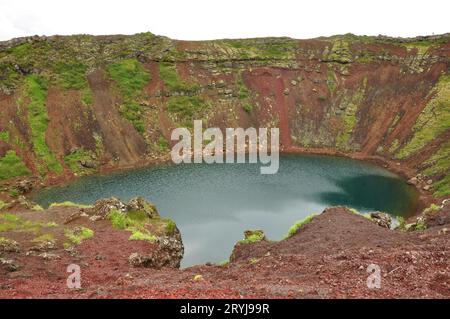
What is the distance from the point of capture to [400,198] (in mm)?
59375

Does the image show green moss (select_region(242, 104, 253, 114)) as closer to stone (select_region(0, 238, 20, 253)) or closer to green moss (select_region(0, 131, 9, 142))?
green moss (select_region(0, 131, 9, 142))

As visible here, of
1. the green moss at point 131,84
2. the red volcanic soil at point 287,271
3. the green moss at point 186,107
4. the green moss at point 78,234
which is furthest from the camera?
the green moss at point 186,107

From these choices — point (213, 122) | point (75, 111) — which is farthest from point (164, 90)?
point (75, 111)

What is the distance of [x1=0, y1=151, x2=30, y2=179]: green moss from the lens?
65250 mm

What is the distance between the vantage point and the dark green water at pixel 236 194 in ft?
155

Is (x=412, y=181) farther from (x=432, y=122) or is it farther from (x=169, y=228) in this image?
(x=169, y=228)

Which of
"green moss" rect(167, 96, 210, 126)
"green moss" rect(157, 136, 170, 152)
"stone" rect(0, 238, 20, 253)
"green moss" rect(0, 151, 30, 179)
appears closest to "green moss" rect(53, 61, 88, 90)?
"green moss" rect(167, 96, 210, 126)

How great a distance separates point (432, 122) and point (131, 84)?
6036 cm

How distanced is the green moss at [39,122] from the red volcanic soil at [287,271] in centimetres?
4431

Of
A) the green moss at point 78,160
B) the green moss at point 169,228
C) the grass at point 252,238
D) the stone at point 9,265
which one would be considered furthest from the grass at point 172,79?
the stone at point 9,265

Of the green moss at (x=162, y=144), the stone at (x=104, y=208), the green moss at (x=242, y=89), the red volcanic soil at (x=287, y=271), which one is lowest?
the red volcanic soil at (x=287, y=271)

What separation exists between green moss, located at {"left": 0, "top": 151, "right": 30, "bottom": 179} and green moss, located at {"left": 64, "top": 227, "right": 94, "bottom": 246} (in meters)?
40.1

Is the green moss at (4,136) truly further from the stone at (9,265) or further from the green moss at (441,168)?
the green moss at (441,168)
